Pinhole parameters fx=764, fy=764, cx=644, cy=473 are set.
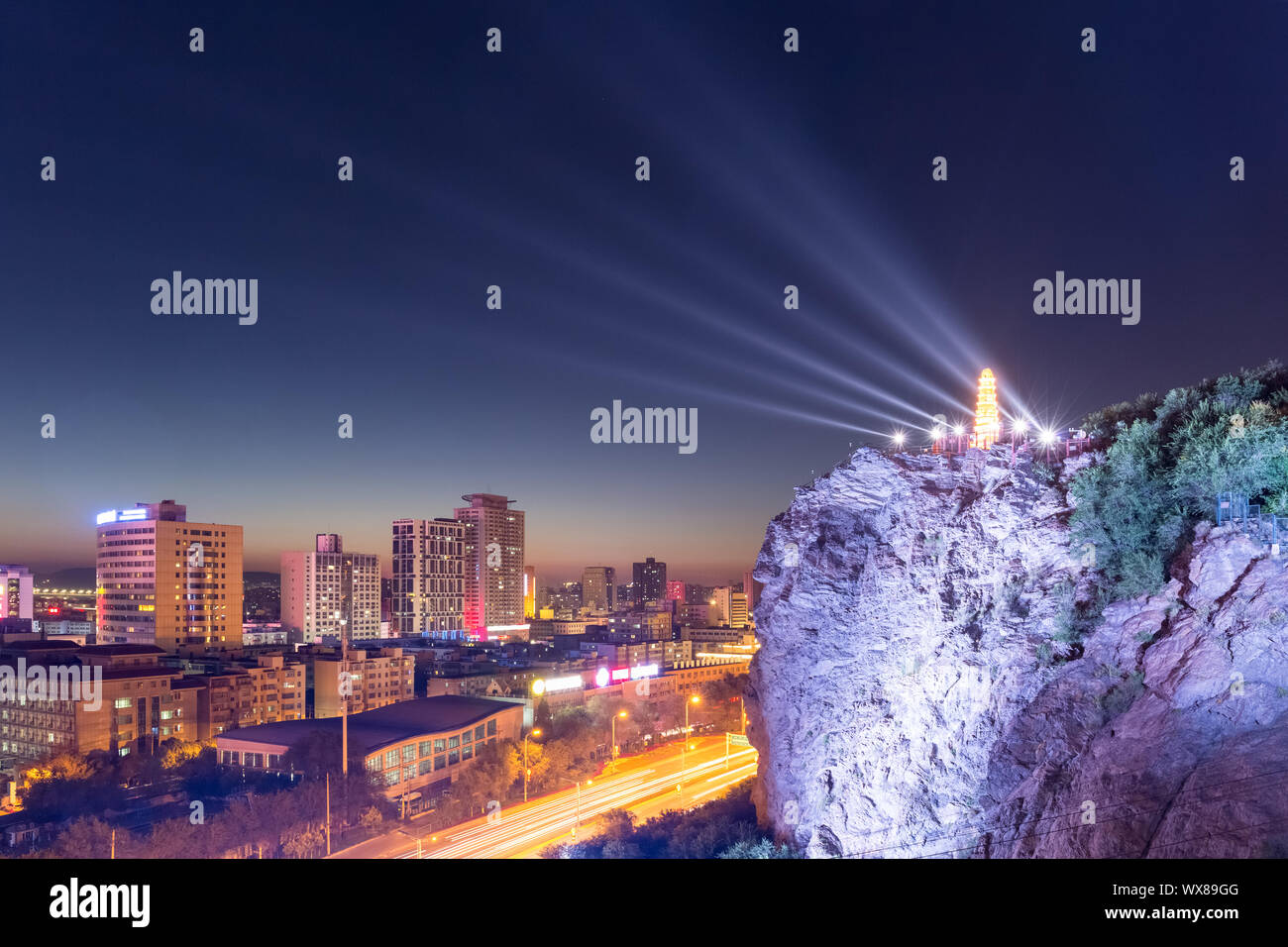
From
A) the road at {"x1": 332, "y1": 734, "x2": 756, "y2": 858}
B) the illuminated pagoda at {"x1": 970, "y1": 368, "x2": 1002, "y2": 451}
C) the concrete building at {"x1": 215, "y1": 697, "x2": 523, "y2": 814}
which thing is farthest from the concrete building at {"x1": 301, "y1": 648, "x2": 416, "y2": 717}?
the illuminated pagoda at {"x1": 970, "y1": 368, "x2": 1002, "y2": 451}

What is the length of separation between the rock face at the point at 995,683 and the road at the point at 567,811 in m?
8.81

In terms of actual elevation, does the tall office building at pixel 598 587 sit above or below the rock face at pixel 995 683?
below

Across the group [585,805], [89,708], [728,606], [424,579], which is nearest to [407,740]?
[585,805]

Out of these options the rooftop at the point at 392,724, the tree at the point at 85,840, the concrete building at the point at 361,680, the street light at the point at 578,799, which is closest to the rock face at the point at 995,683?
the street light at the point at 578,799

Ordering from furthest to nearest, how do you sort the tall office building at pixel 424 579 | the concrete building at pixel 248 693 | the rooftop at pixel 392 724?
the tall office building at pixel 424 579 → the concrete building at pixel 248 693 → the rooftop at pixel 392 724

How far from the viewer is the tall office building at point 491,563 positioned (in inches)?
5162

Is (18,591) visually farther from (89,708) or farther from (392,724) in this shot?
(392,724)

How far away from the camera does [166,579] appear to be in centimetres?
7931

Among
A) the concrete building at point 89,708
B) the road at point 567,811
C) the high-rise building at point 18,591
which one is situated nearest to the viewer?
the road at point 567,811

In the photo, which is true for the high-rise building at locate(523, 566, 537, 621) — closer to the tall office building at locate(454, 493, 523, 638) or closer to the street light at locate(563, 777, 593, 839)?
the tall office building at locate(454, 493, 523, 638)

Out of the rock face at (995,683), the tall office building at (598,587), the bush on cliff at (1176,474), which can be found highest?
the bush on cliff at (1176,474)

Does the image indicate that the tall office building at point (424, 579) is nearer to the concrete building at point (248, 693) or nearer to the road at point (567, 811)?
the concrete building at point (248, 693)
